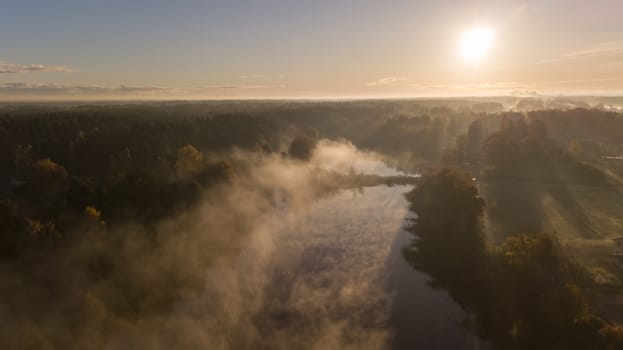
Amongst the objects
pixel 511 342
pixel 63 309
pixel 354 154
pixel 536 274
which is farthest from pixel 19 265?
pixel 354 154

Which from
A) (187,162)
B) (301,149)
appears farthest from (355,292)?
(301,149)

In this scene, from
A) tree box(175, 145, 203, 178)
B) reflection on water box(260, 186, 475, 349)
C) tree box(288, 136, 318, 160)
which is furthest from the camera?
tree box(288, 136, 318, 160)

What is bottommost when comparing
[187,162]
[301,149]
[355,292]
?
[355,292]

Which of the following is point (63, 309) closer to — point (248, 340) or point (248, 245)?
point (248, 340)

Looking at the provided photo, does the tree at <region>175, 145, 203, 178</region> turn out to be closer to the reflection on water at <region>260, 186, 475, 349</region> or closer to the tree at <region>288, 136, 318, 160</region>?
the reflection on water at <region>260, 186, 475, 349</region>

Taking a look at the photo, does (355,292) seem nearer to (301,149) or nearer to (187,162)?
(187,162)

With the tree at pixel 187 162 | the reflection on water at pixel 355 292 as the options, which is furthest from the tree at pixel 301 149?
the reflection on water at pixel 355 292

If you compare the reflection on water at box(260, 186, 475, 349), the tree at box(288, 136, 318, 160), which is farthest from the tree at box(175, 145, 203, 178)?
the tree at box(288, 136, 318, 160)

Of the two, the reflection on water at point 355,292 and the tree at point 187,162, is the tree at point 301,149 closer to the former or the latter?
the tree at point 187,162
